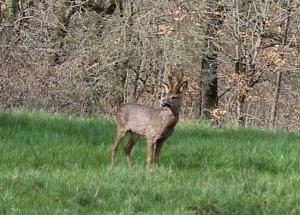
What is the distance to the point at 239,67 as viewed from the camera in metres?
25.1

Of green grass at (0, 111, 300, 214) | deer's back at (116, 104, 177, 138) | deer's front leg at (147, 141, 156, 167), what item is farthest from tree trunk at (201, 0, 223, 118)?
deer's front leg at (147, 141, 156, 167)

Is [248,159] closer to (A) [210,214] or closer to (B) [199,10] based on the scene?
(A) [210,214]

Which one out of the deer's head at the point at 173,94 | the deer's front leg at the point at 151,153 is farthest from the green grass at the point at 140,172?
the deer's head at the point at 173,94

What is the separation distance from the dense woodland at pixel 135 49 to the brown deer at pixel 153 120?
30.4 ft

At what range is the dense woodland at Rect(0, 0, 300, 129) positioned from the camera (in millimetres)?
21297

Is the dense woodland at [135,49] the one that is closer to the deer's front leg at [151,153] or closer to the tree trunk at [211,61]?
the tree trunk at [211,61]

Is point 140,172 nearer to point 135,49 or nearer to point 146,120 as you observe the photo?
point 146,120

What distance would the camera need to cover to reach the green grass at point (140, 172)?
7957 mm

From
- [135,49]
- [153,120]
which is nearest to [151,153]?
[153,120]

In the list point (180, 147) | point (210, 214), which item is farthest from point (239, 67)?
point (210, 214)

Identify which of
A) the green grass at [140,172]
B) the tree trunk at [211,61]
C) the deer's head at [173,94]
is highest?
the tree trunk at [211,61]

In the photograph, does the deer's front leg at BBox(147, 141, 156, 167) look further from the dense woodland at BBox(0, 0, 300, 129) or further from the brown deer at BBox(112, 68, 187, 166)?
the dense woodland at BBox(0, 0, 300, 129)

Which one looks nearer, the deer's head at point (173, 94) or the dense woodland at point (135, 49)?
the deer's head at point (173, 94)

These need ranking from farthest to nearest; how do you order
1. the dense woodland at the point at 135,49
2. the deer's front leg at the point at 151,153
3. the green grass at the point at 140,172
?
the dense woodland at the point at 135,49 < the deer's front leg at the point at 151,153 < the green grass at the point at 140,172
